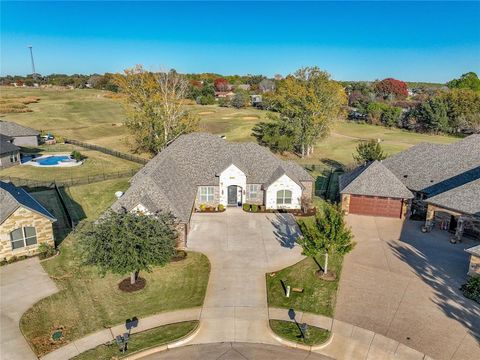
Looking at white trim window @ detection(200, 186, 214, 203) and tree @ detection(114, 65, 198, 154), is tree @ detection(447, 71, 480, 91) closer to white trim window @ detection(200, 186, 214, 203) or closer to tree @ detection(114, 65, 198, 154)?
tree @ detection(114, 65, 198, 154)

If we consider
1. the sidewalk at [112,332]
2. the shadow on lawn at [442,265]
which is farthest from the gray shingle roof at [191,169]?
the shadow on lawn at [442,265]

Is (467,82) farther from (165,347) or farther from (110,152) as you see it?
(165,347)

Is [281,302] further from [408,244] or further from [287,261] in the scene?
[408,244]

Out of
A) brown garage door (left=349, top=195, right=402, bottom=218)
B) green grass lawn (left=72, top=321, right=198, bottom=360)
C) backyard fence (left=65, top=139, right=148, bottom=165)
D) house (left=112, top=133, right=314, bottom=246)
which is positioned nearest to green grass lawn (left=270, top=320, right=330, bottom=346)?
green grass lawn (left=72, top=321, right=198, bottom=360)

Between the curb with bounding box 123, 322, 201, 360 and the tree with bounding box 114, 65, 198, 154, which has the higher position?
the tree with bounding box 114, 65, 198, 154

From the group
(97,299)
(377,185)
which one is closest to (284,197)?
(377,185)

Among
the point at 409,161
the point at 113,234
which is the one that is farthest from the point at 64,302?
the point at 409,161
